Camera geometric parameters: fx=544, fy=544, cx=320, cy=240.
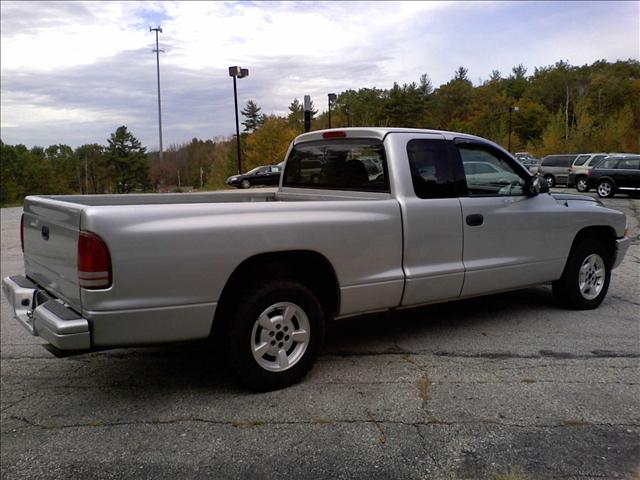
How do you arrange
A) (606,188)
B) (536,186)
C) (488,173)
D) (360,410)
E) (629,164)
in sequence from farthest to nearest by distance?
1. (606,188)
2. (629,164)
3. (536,186)
4. (488,173)
5. (360,410)

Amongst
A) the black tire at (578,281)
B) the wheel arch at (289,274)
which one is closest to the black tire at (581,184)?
the black tire at (578,281)

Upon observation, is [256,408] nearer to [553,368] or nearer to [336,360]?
[336,360]

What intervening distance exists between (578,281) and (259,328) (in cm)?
359

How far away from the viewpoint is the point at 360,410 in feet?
11.3

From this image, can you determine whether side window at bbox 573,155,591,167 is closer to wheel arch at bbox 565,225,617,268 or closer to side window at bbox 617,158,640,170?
side window at bbox 617,158,640,170

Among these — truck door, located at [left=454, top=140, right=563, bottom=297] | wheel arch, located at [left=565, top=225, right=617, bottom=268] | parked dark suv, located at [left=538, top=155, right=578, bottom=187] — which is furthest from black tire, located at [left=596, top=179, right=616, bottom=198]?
truck door, located at [left=454, top=140, right=563, bottom=297]

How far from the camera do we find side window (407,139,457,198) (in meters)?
4.36

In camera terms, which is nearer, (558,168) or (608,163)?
(608,163)

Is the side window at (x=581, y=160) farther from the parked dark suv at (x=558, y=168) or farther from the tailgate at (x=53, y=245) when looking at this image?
the tailgate at (x=53, y=245)

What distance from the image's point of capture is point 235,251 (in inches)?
133

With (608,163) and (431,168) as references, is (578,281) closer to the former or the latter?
(431,168)

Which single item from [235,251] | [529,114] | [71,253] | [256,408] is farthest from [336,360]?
[529,114]

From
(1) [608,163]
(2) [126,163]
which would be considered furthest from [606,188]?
(2) [126,163]

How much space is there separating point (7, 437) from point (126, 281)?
1237mm
